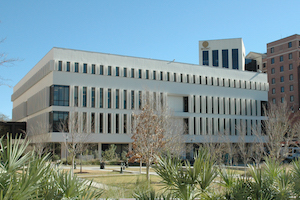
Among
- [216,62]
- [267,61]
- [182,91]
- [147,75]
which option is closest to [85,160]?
[147,75]

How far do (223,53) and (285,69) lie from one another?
1659 centimetres

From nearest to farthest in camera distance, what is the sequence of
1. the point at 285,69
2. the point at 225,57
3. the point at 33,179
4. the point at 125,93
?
the point at 33,179, the point at 125,93, the point at 285,69, the point at 225,57

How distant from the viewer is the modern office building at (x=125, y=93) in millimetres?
52188

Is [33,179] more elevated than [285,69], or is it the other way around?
[285,69]

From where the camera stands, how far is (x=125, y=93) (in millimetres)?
56812

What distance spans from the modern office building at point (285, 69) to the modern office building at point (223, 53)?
7575mm

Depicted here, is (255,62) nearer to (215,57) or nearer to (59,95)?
(215,57)

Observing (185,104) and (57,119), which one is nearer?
(57,119)

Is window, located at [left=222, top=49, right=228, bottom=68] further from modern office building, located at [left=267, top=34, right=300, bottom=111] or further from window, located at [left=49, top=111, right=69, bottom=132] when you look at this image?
window, located at [left=49, top=111, right=69, bottom=132]

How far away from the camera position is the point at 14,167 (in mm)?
7559

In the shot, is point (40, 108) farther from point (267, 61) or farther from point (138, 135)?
point (267, 61)

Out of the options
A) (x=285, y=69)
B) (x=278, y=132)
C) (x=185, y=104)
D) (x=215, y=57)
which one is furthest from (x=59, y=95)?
(x=285, y=69)

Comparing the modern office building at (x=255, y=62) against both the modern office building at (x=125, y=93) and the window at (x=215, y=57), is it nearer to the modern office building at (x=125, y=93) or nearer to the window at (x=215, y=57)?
the window at (x=215, y=57)

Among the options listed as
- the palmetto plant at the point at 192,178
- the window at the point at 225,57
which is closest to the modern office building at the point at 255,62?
the window at the point at 225,57
